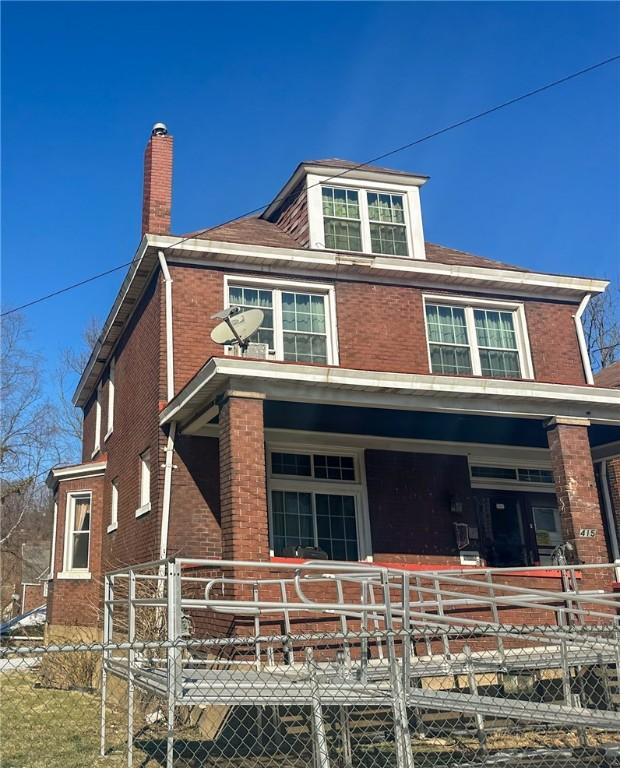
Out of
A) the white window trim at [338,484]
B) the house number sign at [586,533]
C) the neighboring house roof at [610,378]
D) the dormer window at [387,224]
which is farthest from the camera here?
the neighboring house roof at [610,378]

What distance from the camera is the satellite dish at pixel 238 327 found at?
10.4 meters

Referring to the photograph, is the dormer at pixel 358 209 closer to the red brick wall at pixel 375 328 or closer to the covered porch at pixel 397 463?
the red brick wall at pixel 375 328

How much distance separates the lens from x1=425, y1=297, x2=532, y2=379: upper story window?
45.8ft

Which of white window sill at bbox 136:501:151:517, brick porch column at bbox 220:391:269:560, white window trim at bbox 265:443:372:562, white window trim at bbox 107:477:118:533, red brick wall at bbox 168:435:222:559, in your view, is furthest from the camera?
white window trim at bbox 107:477:118:533

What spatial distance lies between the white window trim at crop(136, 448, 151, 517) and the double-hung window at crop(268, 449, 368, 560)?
210 cm

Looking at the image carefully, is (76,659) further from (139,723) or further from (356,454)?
(356,454)

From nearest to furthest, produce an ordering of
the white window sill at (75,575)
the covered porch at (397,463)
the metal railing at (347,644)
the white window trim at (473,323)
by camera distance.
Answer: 1. the metal railing at (347,644)
2. the covered porch at (397,463)
3. the white window trim at (473,323)
4. the white window sill at (75,575)

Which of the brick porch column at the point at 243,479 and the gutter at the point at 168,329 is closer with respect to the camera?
the brick porch column at the point at 243,479

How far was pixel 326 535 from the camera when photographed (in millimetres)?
12422

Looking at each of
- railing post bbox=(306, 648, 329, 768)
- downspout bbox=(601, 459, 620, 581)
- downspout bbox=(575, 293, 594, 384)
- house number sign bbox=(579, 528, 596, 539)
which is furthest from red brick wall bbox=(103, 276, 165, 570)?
downspout bbox=(601, 459, 620, 581)

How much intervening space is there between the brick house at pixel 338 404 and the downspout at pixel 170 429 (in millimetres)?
31

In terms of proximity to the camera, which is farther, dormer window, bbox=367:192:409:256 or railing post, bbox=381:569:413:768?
dormer window, bbox=367:192:409:256

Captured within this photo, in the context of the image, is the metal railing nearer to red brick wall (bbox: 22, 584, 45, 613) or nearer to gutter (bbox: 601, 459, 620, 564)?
gutter (bbox: 601, 459, 620, 564)

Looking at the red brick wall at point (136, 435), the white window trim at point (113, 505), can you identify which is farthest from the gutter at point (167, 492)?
the white window trim at point (113, 505)
